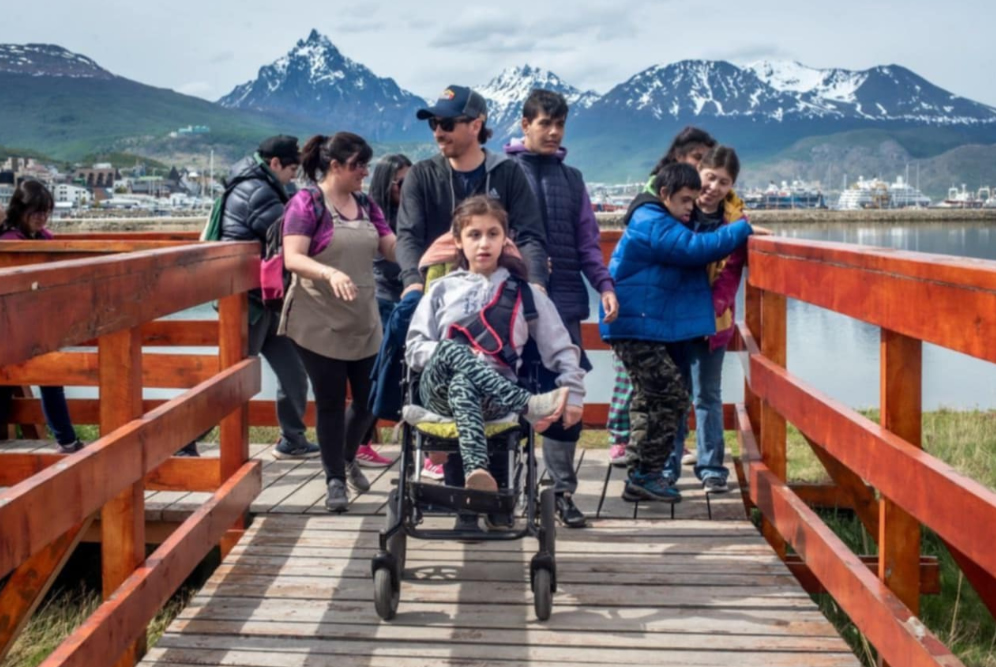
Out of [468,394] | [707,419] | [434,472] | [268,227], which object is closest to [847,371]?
[707,419]

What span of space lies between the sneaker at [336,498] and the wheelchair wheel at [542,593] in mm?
1507

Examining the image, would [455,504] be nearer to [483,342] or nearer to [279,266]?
[483,342]

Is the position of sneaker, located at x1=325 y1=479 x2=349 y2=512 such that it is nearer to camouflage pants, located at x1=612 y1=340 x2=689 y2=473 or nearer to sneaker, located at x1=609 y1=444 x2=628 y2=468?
camouflage pants, located at x1=612 y1=340 x2=689 y2=473

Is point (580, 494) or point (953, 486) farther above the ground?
point (953, 486)

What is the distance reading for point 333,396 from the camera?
5098mm

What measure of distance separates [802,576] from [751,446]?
0.53 meters

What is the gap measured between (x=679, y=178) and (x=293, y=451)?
260 cm

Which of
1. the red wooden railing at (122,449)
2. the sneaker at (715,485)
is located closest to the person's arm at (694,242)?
the sneaker at (715,485)

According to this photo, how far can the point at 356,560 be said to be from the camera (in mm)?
4430

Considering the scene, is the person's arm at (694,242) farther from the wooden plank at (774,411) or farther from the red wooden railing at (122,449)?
the red wooden railing at (122,449)

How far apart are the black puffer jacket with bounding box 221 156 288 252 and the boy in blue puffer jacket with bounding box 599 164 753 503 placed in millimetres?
1873

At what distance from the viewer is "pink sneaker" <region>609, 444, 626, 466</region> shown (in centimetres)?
595

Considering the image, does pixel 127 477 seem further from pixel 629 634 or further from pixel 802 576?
pixel 802 576

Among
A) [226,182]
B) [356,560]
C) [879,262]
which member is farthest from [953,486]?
[226,182]
